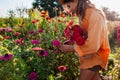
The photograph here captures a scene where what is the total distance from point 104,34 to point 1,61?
180cm

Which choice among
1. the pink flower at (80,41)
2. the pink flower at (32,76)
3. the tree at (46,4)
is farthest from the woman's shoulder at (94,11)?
the tree at (46,4)

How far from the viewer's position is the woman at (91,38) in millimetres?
3131

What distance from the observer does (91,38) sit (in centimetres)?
314

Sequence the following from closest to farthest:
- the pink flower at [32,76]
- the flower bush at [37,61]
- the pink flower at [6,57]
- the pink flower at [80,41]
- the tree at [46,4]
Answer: the pink flower at [80,41]
the pink flower at [6,57]
the flower bush at [37,61]
the pink flower at [32,76]
the tree at [46,4]

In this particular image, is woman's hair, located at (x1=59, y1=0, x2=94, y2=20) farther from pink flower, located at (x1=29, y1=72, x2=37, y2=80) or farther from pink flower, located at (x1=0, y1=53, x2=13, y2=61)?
pink flower, located at (x1=29, y1=72, x2=37, y2=80)

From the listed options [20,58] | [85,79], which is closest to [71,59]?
[20,58]

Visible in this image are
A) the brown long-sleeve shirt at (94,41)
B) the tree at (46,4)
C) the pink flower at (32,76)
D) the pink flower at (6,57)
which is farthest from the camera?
the tree at (46,4)

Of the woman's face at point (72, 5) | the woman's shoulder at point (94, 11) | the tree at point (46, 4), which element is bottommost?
the tree at point (46, 4)

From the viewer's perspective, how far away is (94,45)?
315 cm

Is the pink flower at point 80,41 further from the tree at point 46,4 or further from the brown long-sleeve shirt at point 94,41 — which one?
the tree at point 46,4

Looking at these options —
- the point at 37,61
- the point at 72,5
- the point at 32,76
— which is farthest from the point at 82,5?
the point at 37,61

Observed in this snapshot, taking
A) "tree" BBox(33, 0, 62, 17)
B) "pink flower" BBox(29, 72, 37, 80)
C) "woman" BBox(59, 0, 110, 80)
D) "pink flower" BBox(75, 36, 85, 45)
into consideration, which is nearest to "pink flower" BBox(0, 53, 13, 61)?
"pink flower" BBox(29, 72, 37, 80)

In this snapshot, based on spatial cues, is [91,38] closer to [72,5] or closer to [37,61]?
[72,5]

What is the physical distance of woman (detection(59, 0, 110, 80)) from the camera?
10.3 ft
